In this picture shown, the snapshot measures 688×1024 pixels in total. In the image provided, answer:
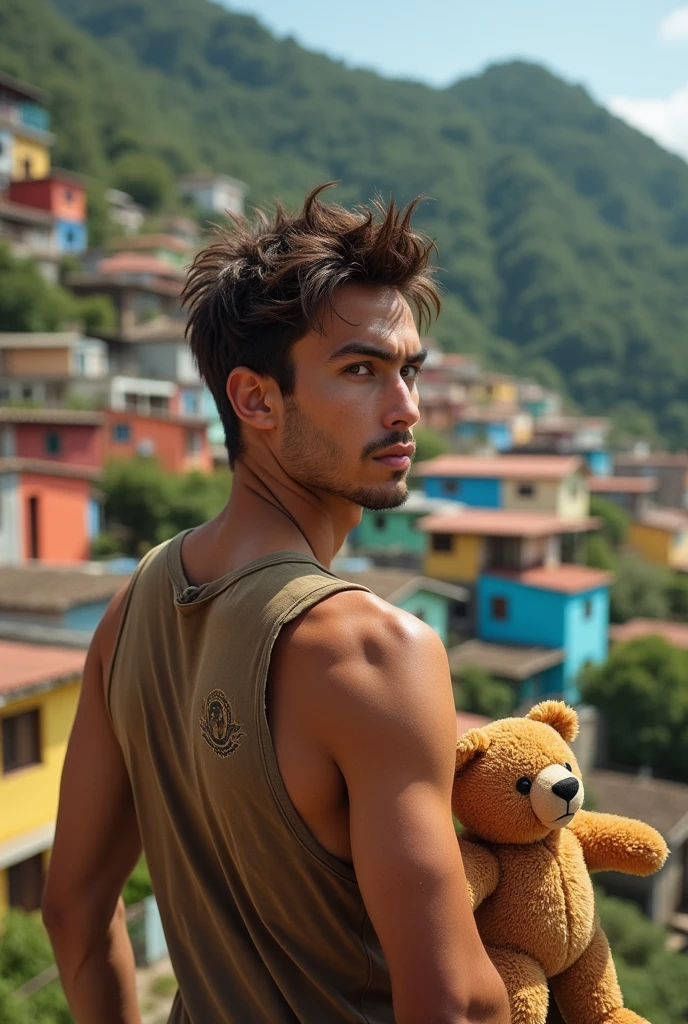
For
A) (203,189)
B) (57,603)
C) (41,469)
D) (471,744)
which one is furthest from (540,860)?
(203,189)

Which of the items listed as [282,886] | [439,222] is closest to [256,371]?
[282,886]

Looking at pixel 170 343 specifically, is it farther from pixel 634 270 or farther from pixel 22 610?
pixel 634 270

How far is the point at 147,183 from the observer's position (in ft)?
237

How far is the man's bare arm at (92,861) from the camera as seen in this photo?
7.59 ft

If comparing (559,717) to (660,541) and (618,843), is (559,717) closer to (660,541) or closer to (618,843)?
(618,843)

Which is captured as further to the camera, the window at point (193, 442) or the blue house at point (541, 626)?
the window at point (193, 442)

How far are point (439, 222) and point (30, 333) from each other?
247ft

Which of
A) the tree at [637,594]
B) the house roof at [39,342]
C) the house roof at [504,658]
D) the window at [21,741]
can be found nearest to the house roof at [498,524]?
the tree at [637,594]

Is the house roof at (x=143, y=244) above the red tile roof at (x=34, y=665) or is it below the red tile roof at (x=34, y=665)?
above

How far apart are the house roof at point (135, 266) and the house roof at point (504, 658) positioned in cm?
2819

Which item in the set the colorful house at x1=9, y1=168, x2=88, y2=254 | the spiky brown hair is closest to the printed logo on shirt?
the spiky brown hair

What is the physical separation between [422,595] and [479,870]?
24.4 meters

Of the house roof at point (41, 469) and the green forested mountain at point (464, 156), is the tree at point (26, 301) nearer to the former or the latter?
the house roof at point (41, 469)

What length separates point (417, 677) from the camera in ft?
5.15
